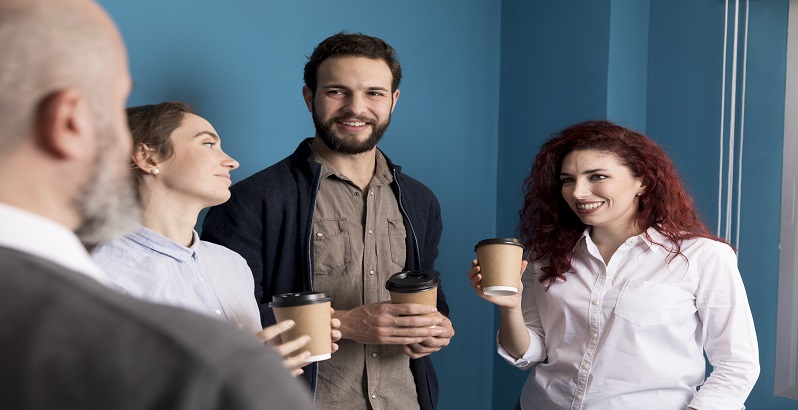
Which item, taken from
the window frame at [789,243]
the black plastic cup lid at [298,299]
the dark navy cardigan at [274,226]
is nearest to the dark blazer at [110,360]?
the black plastic cup lid at [298,299]

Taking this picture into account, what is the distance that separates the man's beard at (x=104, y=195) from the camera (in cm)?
66

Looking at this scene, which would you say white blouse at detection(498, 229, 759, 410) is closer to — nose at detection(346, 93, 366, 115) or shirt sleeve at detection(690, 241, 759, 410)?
shirt sleeve at detection(690, 241, 759, 410)

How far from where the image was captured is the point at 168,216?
1.52 m

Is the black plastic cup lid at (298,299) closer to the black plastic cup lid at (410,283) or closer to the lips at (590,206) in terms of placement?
the black plastic cup lid at (410,283)

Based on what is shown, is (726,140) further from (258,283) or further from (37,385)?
(37,385)

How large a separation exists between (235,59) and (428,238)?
0.77 metres

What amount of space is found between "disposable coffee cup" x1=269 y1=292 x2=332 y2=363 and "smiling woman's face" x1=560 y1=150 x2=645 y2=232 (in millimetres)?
864

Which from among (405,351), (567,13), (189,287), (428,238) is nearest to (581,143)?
(428,238)

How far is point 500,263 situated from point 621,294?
37 cm

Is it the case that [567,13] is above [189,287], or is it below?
above

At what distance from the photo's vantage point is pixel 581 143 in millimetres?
2096

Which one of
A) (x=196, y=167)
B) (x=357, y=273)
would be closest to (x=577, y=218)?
(x=357, y=273)

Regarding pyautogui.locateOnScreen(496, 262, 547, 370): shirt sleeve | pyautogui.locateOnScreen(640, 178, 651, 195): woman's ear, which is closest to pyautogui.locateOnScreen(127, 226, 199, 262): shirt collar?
pyautogui.locateOnScreen(496, 262, 547, 370): shirt sleeve

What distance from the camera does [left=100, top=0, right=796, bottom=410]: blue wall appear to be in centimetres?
218
